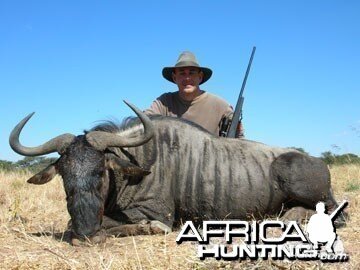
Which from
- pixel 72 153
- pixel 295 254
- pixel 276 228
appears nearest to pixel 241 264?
pixel 295 254

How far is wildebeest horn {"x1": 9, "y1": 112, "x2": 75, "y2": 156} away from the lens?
12.6 ft

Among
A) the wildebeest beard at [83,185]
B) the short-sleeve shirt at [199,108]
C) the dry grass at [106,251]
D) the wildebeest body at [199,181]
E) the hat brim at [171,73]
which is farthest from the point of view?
the hat brim at [171,73]

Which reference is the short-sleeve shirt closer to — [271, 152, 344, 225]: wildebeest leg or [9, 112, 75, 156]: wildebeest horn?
[271, 152, 344, 225]: wildebeest leg

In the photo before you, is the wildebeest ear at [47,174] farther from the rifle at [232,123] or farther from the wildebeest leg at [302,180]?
the rifle at [232,123]

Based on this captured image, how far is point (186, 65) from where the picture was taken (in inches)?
236

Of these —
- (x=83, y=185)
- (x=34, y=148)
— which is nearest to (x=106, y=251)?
(x=83, y=185)

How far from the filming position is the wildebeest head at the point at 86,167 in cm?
343

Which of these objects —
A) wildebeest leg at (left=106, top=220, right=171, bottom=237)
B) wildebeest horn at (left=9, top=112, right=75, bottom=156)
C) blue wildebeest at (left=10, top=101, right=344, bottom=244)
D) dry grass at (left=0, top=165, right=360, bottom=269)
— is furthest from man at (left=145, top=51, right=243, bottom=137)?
wildebeest leg at (left=106, top=220, right=171, bottom=237)

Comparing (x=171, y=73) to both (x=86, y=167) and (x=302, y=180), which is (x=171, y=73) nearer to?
(x=302, y=180)

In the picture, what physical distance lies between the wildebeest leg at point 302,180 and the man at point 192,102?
5.38 feet

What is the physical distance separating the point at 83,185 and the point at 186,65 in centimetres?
287

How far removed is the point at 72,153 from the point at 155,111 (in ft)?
7.48

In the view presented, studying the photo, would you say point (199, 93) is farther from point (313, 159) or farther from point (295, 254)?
point (295, 254)

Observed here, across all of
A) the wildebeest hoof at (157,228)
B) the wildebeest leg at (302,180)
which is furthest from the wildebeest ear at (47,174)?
the wildebeest leg at (302,180)
